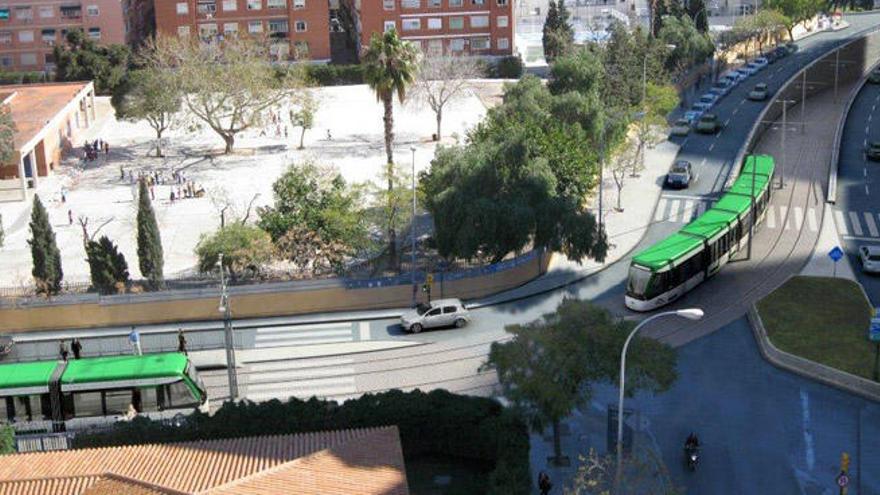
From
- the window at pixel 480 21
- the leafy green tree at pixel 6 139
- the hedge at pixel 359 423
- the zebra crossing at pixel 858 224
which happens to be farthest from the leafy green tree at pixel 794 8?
the hedge at pixel 359 423

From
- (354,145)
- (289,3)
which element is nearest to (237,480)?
(354,145)

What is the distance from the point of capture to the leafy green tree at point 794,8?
11569cm

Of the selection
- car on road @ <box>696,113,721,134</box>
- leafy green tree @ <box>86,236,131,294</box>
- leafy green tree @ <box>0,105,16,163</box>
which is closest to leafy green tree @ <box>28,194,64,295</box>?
leafy green tree @ <box>86,236,131,294</box>

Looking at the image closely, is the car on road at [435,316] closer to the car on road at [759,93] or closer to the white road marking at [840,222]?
the white road marking at [840,222]

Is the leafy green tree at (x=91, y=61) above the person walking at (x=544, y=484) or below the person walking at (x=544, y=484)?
above

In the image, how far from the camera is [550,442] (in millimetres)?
40812

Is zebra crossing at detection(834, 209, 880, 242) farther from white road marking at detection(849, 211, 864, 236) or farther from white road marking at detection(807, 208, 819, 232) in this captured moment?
white road marking at detection(807, 208, 819, 232)

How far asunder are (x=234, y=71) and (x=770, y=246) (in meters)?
38.6

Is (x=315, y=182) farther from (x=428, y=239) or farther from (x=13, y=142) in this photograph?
(x=13, y=142)

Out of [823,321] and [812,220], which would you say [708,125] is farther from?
[823,321]

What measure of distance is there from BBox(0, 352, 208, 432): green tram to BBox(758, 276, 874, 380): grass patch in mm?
23517

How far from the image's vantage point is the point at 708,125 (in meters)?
83.3

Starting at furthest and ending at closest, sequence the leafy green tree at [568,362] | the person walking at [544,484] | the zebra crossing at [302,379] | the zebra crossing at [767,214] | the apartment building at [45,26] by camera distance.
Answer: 1. the apartment building at [45,26]
2. the zebra crossing at [767,214]
3. the zebra crossing at [302,379]
4. the leafy green tree at [568,362]
5. the person walking at [544,484]

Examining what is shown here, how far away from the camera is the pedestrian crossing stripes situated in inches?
1996
